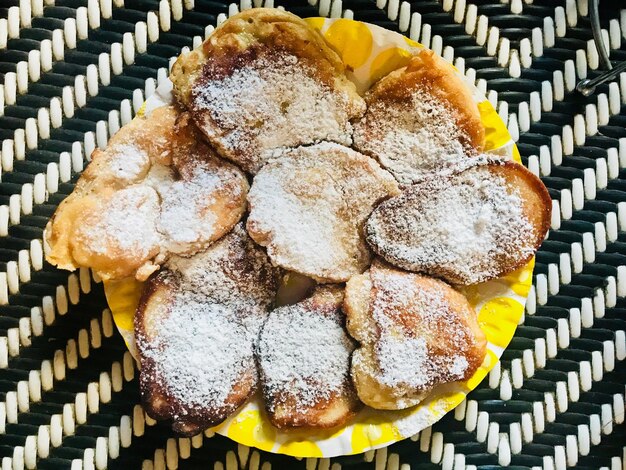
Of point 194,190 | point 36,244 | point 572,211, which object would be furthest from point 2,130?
point 572,211

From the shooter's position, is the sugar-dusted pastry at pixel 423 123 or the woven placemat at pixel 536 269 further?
the woven placemat at pixel 536 269

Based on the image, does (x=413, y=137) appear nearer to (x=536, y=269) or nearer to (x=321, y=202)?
(x=321, y=202)

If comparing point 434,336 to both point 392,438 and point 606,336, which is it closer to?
point 392,438

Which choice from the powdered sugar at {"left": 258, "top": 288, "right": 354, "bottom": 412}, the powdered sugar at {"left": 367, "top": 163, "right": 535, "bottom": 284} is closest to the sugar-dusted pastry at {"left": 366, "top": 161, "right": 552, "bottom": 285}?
the powdered sugar at {"left": 367, "top": 163, "right": 535, "bottom": 284}

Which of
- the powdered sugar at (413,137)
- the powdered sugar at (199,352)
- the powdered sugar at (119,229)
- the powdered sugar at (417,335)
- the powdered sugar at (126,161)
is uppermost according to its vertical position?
the powdered sugar at (413,137)

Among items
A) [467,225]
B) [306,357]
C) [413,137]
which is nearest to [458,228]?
[467,225]

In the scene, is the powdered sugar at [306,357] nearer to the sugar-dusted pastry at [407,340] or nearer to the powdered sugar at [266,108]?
the sugar-dusted pastry at [407,340]

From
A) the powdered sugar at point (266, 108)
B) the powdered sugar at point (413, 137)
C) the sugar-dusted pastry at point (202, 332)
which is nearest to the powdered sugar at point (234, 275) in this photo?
the sugar-dusted pastry at point (202, 332)

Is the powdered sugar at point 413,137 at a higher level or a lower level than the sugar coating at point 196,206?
higher
